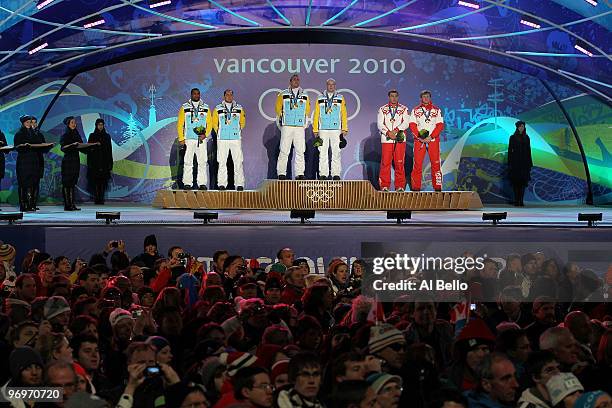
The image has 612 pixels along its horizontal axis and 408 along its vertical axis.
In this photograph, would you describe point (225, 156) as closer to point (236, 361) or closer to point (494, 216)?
point (494, 216)

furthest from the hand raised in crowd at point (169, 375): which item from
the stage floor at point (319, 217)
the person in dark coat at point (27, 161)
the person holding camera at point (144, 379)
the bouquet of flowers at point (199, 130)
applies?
the bouquet of flowers at point (199, 130)

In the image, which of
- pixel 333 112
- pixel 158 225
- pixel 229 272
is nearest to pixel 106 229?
pixel 158 225

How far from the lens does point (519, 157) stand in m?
21.3

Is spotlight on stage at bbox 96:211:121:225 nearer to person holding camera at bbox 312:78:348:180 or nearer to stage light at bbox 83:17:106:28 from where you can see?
person holding camera at bbox 312:78:348:180

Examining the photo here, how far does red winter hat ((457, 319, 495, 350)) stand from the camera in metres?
7.27

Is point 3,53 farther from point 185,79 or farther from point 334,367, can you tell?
point 334,367

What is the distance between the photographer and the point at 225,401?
593 centimetres

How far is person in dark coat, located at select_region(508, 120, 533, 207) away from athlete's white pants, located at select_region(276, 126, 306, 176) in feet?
13.7

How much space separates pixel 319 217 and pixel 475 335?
977 cm

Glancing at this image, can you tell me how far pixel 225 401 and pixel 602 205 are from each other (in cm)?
1749

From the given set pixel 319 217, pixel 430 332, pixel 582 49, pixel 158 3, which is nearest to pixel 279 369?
pixel 430 332

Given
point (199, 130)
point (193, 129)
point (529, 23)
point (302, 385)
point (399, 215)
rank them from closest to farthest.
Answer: point (302, 385) → point (399, 215) → point (199, 130) → point (193, 129) → point (529, 23)

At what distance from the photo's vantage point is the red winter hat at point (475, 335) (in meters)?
7.27

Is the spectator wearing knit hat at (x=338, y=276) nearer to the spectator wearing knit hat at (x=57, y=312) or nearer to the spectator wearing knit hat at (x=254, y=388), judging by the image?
the spectator wearing knit hat at (x=57, y=312)
